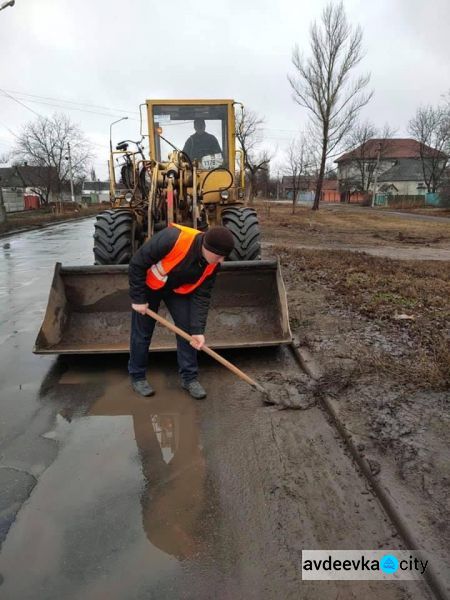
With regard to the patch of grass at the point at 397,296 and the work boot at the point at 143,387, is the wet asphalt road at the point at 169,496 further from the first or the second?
the patch of grass at the point at 397,296

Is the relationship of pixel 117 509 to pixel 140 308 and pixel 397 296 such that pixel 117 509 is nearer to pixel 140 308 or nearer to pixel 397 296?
pixel 140 308

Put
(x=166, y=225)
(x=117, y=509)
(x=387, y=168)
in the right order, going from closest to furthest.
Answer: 1. (x=117, y=509)
2. (x=166, y=225)
3. (x=387, y=168)

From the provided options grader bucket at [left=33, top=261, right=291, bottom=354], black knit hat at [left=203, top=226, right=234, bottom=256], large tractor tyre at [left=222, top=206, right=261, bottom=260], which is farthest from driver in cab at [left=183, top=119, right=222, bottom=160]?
black knit hat at [left=203, top=226, right=234, bottom=256]

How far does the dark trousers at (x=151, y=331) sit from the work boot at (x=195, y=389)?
0.12ft

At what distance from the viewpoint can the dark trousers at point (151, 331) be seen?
12.2ft

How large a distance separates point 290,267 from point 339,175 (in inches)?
2942

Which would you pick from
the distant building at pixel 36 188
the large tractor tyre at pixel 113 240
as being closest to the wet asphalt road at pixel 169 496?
the large tractor tyre at pixel 113 240

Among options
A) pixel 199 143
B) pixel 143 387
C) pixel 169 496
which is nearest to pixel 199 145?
pixel 199 143

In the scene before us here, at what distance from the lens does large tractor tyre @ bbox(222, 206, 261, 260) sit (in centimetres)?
600

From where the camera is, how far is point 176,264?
342 cm

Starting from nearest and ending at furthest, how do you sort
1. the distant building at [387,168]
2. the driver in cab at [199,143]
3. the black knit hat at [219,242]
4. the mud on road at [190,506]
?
the mud on road at [190,506], the black knit hat at [219,242], the driver in cab at [199,143], the distant building at [387,168]

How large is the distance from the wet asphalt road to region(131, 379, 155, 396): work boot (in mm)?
102

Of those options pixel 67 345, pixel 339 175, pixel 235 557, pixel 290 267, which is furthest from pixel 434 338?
pixel 339 175

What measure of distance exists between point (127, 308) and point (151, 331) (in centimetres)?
100
